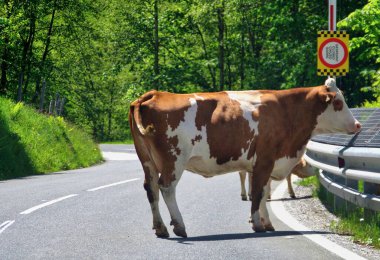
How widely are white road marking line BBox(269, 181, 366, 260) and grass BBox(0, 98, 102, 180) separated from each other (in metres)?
9.05

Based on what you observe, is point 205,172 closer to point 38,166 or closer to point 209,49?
point 38,166

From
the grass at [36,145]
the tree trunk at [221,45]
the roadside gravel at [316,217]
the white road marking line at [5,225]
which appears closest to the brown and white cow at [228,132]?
the roadside gravel at [316,217]

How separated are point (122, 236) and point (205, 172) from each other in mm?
1182

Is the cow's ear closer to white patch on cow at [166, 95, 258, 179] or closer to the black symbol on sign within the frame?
white patch on cow at [166, 95, 258, 179]

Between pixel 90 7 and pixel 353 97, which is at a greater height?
pixel 90 7

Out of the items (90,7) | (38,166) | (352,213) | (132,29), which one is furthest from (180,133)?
(132,29)

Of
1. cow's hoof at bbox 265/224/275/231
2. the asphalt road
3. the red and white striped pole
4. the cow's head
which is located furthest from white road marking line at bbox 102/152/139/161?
cow's hoof at bbox 265/224/275/231

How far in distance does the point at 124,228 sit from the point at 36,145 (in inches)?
603

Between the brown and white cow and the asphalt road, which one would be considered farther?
the brown and white cow

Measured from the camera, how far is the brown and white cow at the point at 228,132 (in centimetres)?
905

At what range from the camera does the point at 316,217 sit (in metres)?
10.9

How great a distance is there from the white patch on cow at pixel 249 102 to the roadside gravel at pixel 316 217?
4.43 feet

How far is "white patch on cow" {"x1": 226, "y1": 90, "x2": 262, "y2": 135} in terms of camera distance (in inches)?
374

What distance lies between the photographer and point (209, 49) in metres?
62.7
